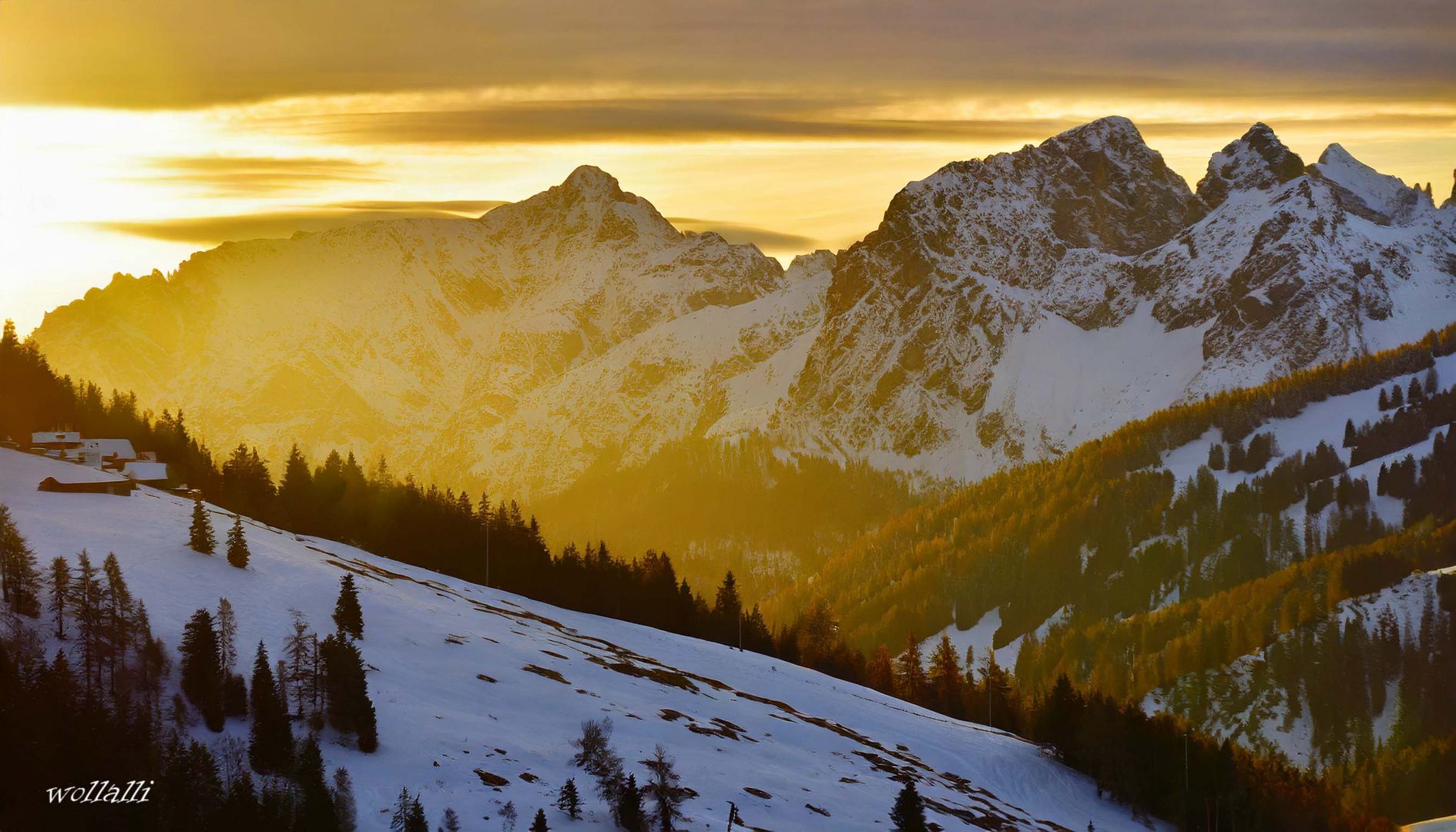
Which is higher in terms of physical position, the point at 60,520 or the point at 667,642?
the point at 60,520

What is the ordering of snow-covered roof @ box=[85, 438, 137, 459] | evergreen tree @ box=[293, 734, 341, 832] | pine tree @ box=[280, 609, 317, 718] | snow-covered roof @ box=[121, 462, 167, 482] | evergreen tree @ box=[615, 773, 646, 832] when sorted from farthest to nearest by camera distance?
snow-covered roof @ box=[121, 462, 167, 482], snow-covered roof @ box=[85, 438, 137, 459], pine tree @ box=[280, 609, 317, 718], evergreen tree @ box=[615, 773, 646, 832], evergreen tree @ box=[293, 734, 341, 832]

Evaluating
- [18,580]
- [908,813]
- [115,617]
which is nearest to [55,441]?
[18,580]

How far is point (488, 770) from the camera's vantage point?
8606 centimetres

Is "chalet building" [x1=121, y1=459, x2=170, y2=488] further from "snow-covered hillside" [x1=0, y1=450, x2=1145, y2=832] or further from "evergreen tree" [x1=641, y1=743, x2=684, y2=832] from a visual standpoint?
"evergreen tree" [x1=641, y1=743, x2=684, y2=832]

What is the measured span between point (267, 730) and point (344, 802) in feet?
27.9

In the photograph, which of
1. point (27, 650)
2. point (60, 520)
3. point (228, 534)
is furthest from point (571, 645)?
point (27, 650)

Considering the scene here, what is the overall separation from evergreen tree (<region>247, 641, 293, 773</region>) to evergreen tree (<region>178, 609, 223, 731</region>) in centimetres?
194

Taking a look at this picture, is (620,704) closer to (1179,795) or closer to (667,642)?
(667,642)

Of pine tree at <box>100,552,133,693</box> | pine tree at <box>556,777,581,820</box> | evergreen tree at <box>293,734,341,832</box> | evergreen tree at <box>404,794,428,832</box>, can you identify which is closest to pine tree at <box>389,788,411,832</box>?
evergreen tree at <box>404,794,428,832</box>

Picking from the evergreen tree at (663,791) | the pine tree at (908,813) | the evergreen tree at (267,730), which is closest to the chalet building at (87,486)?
the evergreen tree at (267,730)

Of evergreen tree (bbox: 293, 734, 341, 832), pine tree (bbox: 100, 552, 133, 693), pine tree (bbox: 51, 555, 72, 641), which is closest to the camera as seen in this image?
evergreen tree (bbox: 293, 734, 341, 832)

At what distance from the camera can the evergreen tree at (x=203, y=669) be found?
3238 inches

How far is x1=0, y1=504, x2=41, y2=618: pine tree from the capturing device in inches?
3430

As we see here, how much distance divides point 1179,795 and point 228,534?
8456cm
